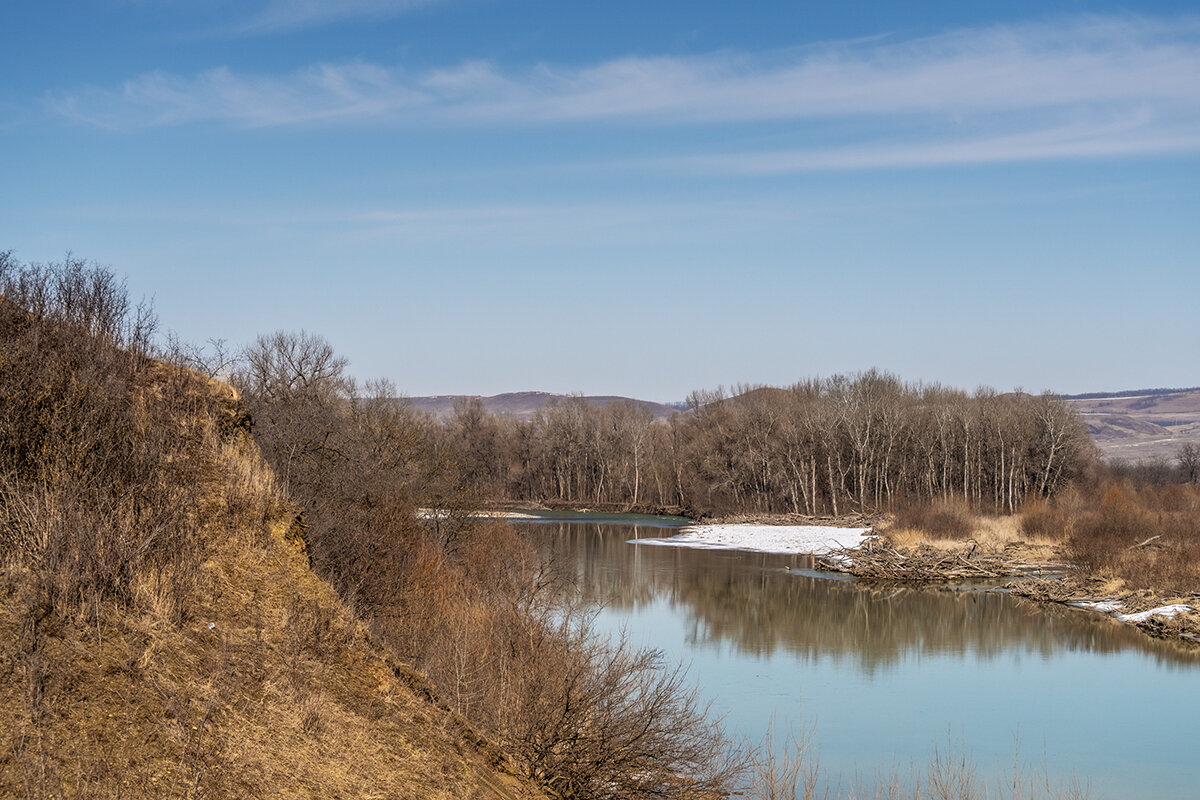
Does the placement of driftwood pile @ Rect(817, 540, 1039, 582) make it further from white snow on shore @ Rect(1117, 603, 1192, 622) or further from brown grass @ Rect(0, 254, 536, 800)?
brown grass @ Rect(0, 254, 536, 800)

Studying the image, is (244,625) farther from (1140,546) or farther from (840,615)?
(1140,546)

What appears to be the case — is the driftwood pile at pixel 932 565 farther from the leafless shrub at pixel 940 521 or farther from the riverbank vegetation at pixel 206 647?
the riverbank vegetation at pixel 206 647

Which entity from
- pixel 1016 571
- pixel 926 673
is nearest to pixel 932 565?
pixel 1016 571

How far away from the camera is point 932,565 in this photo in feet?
142

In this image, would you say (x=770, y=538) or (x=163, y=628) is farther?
(x=770, y=538)

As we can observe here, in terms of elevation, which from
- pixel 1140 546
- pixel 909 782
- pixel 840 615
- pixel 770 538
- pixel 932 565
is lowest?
pixel 840 615

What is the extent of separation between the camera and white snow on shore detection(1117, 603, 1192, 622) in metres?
31.1

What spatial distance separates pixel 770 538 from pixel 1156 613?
107ft

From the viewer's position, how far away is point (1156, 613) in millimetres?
31266

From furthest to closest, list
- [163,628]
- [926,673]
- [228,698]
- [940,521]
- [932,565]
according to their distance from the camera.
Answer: [940,521], [932,565], [926,673], [163,628], [228,698]

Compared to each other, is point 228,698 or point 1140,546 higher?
point 228,698

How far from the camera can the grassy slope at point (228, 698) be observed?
711 cm

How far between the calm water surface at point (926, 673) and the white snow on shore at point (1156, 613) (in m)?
0.68

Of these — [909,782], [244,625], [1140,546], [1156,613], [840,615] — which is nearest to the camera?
[244,625]
